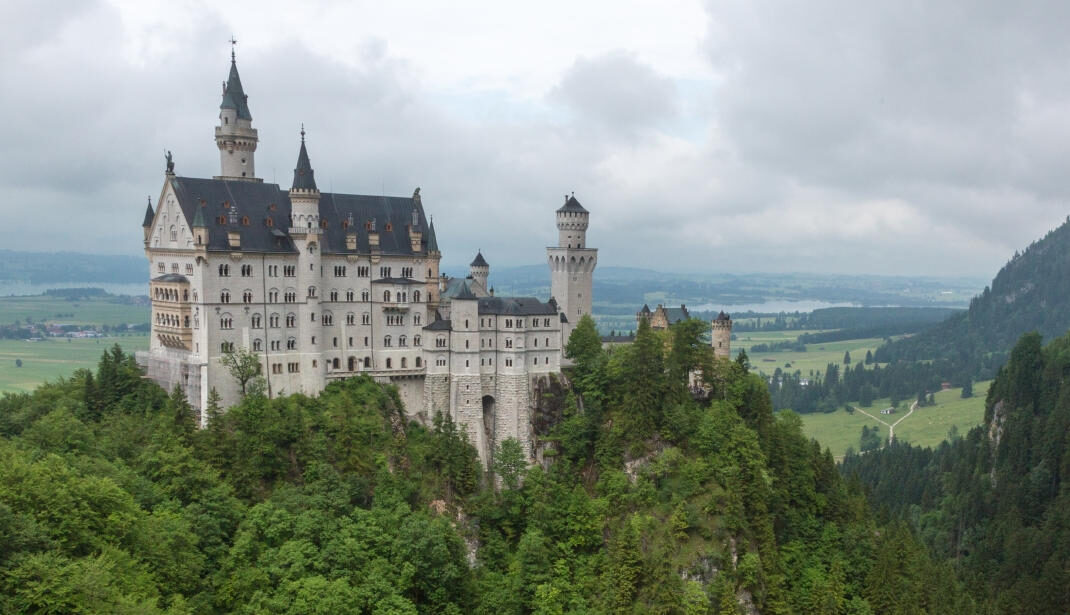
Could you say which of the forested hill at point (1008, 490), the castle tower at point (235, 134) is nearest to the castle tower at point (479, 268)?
the castle tower at point (235, 134)

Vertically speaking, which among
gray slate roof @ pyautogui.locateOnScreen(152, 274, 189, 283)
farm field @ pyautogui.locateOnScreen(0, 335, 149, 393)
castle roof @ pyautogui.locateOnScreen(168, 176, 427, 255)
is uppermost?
castle roof @ pyautogui.locateOnScreen(168, 176, 427, 255)

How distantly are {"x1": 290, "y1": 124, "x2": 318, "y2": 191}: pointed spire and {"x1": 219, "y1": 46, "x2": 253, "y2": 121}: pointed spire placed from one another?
1035 centimetres

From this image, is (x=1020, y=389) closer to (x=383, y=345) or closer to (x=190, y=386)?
(x=383, y=345)

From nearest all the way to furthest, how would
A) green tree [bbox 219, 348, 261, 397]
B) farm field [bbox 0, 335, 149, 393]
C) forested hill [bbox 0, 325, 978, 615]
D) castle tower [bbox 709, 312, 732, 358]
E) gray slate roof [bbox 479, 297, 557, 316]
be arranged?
1. forested hill [bbox 0, 325, 978, 615]
2. green tree [bbox 219, 348, 261, 397]
3. gray slate roof [bbox 479, 297, 557, 316]
4. castle tower [bbox 709, 312, 732, 358]
5. farm field [bbox 0, 335, 149, 393]

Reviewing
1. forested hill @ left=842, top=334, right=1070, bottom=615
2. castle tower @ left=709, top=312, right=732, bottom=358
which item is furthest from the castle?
forested hill @ left=842, top=334, right=1070, bottom=615

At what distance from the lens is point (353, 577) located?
2734 inches

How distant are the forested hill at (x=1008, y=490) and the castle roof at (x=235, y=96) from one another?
8178cm

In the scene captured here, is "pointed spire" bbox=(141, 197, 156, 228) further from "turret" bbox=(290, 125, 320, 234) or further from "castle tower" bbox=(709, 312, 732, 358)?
"castle tower" bbox=(709, 312, 732, 358)

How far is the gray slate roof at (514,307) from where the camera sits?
300 ft

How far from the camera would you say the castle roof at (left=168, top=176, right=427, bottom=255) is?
8488 cm

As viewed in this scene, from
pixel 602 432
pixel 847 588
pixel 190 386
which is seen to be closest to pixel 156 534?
pixel 190 386

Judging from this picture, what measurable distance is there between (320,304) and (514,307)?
60.8 ft

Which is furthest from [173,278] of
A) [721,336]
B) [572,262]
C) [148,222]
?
[721,336]

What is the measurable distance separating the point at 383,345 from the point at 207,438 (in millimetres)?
20890
